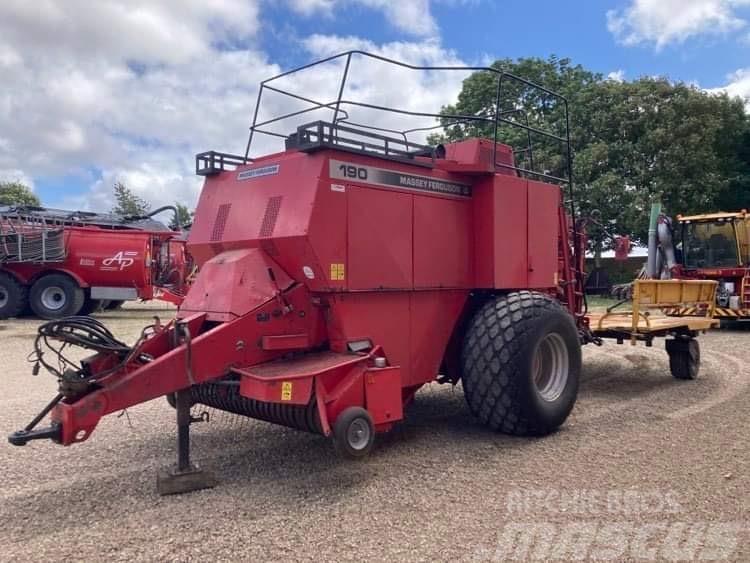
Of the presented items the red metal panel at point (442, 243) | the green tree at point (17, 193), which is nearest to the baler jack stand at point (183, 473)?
the red metal panel at point (442, 243)

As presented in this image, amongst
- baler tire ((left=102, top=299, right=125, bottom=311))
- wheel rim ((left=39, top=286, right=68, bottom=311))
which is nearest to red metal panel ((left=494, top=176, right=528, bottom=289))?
wheel rim ((left=39, top=286, right=68, bottom=311))

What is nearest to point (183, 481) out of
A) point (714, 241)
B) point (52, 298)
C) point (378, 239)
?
point (378, 239)

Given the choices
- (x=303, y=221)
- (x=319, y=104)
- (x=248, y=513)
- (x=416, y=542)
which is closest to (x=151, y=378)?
(x=248, y=513)

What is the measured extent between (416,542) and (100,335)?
259 cm

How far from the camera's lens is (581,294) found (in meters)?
7.99

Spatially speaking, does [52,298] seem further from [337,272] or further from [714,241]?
[714,241]

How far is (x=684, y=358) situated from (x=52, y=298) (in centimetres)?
1444

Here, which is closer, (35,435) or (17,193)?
(35,435)

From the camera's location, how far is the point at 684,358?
29.8 ft

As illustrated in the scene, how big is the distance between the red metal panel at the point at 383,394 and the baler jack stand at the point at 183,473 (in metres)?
1.25

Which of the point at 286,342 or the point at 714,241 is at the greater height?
the point at 714,241

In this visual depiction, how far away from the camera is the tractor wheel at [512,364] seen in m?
5.82

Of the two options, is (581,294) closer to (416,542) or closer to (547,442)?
(547,442)

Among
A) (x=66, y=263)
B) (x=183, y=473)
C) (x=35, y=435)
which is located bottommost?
(x=183, y=473)
